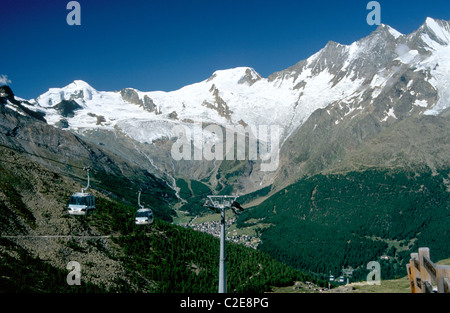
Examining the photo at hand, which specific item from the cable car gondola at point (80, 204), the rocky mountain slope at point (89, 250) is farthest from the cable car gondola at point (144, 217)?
the cable car gondola at point (80, 204)

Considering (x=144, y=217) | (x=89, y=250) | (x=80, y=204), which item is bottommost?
(x=89, y=250)

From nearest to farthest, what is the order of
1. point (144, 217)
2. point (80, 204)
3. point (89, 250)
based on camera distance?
1. point (80, 204)
2. point (144, 217)
3. point (89, 250)

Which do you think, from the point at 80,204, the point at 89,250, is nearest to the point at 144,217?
the point at 80,204

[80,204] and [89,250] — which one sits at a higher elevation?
[80,204]

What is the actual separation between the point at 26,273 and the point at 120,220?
168ft

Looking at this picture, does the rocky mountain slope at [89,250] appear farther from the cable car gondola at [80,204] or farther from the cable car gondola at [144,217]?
the cable car gondola at [80,204]

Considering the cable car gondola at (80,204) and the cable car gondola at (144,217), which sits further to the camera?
the cable car gondola at (144,217)

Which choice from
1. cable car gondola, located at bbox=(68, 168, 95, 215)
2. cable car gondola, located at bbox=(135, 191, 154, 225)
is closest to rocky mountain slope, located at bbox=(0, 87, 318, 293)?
cable car gondola, located at bbox=(135, 191, 154, 225)

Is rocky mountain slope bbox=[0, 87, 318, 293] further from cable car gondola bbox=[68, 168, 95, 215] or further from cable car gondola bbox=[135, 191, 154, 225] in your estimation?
cable car gondola bbox=[68, 168, 95, 215]

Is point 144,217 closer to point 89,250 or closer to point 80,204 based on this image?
point 80,204

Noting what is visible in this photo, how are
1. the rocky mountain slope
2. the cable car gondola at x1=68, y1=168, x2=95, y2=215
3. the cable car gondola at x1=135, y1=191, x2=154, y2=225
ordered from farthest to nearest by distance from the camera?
the rocky mountain slope, the cable car gondola at x1=135, y1=191, x2=154, y2=225, the cable car gondola at x1=68, y1=168, x2=95, y2=215

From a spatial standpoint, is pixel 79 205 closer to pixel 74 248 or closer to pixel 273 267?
pixel 74 248
